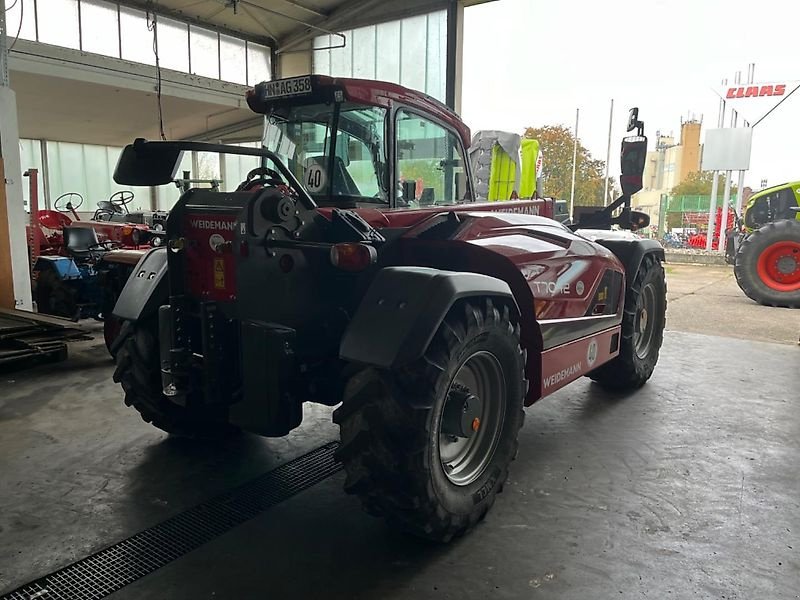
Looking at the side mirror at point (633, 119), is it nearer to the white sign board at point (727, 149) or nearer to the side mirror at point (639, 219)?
the side mirror at point (639, 219)

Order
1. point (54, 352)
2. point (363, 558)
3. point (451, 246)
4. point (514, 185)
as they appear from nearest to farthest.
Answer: point (363, 558) → point (451, 246) → point (54, 352) → point (514, 185)

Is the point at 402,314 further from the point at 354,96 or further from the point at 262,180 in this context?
the point at 354,96

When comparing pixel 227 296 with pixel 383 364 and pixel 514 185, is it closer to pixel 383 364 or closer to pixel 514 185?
pixel 383 364

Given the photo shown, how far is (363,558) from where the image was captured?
2480 millimetres

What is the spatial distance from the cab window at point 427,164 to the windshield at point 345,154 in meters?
0.12

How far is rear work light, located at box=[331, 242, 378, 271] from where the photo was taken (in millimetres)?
2402

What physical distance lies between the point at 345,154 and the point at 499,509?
6.59 feet

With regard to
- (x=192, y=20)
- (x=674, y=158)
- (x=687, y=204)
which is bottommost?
(x=687, y=204)

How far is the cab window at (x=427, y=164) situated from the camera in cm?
351

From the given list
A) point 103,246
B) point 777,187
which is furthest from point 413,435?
point 777,187

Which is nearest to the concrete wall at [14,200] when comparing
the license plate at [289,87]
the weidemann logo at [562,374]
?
the license plate at [289,87]

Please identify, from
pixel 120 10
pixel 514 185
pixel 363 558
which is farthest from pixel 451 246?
pixel 120 10

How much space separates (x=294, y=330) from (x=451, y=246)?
897 millimetres

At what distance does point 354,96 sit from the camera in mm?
3291
